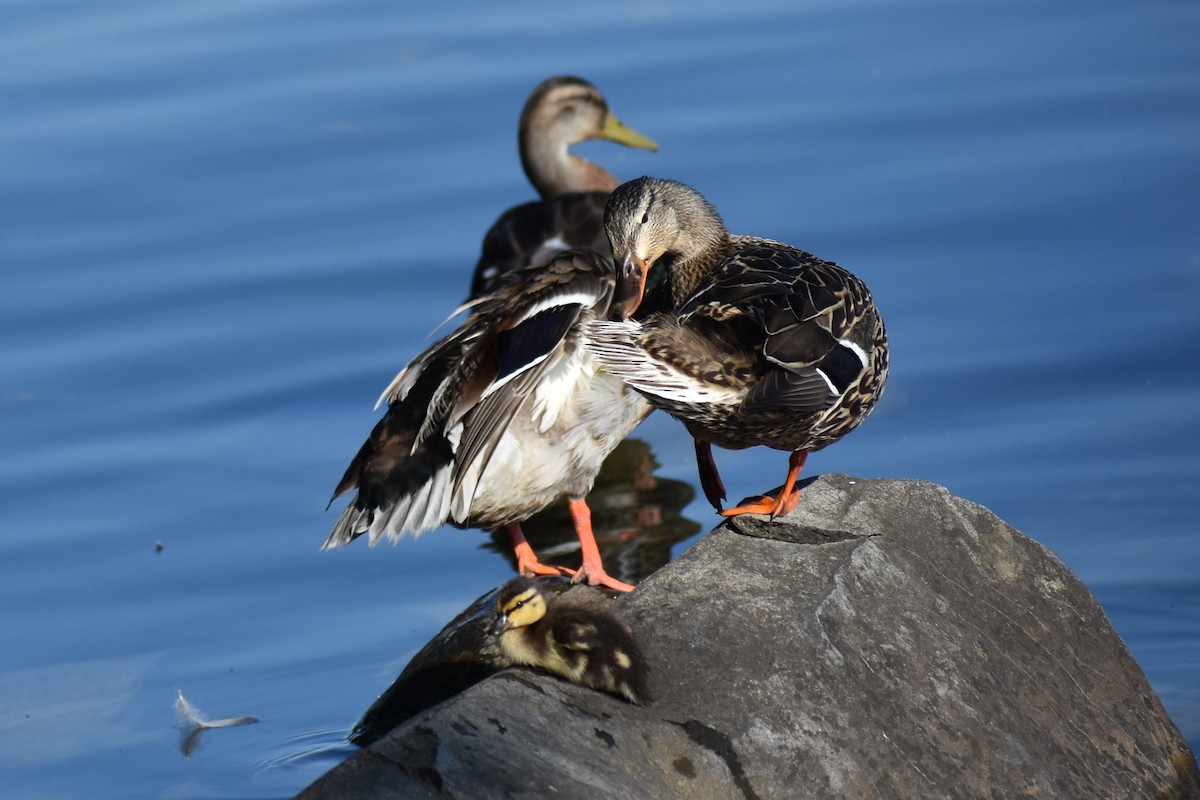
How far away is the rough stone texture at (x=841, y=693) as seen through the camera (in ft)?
11.1

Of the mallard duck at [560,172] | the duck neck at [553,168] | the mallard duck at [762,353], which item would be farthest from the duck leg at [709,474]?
the duck neck at [553,168]

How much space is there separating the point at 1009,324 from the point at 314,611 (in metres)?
3.68

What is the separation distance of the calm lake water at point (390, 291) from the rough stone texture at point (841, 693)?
1207 millimetres

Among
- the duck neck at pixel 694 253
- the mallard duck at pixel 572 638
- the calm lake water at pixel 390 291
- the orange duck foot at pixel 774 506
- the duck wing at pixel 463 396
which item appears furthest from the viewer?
the calm lake water at pixel 390 291

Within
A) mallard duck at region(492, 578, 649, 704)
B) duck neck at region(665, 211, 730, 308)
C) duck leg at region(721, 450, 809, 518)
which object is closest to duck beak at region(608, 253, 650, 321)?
duck neck at region(665, 211, 730, 308)

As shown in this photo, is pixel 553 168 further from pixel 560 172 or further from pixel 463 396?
pixel 463 396

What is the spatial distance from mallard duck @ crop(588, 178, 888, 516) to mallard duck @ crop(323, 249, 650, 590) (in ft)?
0.80

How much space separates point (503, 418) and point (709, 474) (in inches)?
28.3

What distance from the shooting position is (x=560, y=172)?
991cm

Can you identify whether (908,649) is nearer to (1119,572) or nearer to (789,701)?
(789,701)

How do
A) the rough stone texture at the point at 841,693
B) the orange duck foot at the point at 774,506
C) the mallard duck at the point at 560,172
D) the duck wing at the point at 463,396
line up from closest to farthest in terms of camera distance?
1. the rough stone texture at the point at 841,693
2. the orange duck foot at the point at 774,506
3. the duck wing at the point at 463,396
4. the mallard duck at the point at 560,172

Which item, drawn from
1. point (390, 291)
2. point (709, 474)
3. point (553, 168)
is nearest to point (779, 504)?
point (709, 474)

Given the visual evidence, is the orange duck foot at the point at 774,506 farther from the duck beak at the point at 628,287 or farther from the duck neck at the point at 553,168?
the duck neck at the point at 553,168

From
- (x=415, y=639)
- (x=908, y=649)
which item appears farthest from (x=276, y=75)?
(x=908, y=649)
